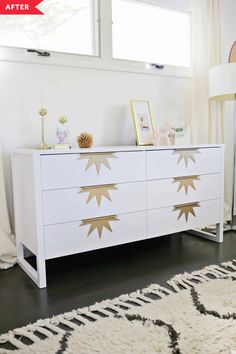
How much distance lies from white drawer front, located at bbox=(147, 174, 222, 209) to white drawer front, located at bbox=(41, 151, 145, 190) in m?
0.15

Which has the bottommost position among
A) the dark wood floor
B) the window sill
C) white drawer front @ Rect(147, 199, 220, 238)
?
the dark wood floor

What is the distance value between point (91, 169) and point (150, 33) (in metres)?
1.57

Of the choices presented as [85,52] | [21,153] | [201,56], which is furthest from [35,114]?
[201,56]

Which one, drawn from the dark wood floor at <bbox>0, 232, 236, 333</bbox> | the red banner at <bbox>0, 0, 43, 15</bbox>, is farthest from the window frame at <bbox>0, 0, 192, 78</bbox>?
the dark wood floor at <bbox>0, 232, 236, 333</bbox>

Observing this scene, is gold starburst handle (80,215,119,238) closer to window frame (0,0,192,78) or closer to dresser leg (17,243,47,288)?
dresser leg (17,243,47,288)

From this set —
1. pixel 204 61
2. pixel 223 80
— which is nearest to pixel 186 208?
pixel 223 80

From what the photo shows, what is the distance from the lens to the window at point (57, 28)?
6.75 feet

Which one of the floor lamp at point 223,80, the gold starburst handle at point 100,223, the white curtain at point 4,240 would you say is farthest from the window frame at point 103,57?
the gold starburst handle at point 100,223

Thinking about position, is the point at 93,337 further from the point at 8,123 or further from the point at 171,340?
the point at 8,123

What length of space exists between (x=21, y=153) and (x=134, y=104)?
1.00 m

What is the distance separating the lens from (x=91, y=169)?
1749 mm

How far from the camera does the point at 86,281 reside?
1730 mm

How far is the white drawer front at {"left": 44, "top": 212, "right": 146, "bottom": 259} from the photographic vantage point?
167cm

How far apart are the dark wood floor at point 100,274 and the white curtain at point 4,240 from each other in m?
0.07
